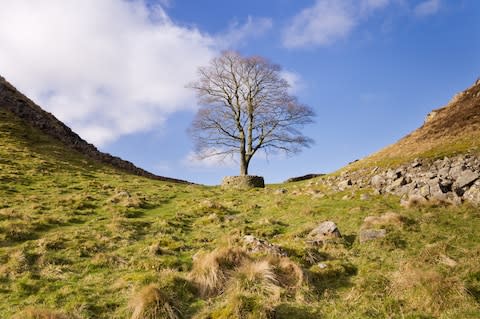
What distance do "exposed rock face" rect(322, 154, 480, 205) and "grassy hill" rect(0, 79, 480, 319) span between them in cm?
102

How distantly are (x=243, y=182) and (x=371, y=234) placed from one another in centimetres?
2028

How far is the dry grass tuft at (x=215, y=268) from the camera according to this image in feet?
32.1

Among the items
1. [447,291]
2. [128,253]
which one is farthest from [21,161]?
[447,291]

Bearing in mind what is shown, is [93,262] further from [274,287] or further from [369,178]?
[369,178]

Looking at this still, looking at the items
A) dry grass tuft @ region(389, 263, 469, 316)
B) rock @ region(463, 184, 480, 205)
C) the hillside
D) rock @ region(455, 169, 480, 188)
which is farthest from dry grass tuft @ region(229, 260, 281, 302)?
the hillside

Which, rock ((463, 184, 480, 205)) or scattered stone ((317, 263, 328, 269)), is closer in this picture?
scattered stone ((317, 263, 328, 269))

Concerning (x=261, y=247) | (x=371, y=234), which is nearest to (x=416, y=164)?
(x=371, y=234)

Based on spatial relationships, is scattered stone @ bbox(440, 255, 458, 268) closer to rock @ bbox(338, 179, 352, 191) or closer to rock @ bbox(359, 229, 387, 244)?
rock @ bbox(359, 229, 387, 244)

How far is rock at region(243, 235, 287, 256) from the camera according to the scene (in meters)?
11.6

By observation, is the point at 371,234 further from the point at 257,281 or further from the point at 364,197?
the point at 364,197

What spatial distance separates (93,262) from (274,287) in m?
6.10

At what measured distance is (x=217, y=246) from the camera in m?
13.4

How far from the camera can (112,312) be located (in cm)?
870

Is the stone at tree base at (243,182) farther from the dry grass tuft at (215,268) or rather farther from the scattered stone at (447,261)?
the scattered stone at (447,261)
